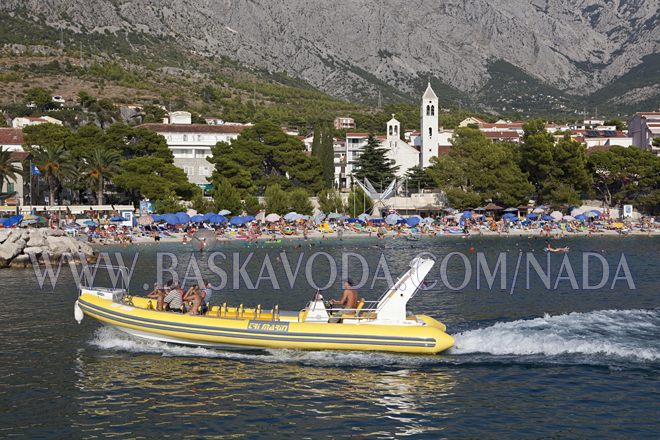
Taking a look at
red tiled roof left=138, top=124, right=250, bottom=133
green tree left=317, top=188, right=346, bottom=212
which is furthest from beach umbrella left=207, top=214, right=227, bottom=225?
red tiled roof left=138, top=124, right=250, bottom=133

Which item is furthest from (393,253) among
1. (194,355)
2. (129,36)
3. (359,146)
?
(129,36)

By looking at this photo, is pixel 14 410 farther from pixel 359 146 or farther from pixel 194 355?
pixel 359 146

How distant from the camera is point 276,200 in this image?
79875 mm

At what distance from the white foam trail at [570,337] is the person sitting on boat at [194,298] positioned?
8.52m

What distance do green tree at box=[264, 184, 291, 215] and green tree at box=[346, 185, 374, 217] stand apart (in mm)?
7413

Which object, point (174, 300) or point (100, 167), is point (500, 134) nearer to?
point (100, 167)

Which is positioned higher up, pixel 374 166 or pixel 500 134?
pixel 500 134

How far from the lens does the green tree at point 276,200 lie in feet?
262

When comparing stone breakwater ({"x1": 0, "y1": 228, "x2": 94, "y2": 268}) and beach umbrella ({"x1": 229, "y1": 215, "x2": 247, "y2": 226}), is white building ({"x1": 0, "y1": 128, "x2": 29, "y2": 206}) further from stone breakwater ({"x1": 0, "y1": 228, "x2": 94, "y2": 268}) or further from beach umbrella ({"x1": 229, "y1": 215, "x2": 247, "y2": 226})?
stone breakwater ({"x1": 0, "y1": 228, "x2": 94, "y2": 268})

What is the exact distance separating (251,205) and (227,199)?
3307mm

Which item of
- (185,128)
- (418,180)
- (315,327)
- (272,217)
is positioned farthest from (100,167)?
(315,327)

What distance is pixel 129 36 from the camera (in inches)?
7013

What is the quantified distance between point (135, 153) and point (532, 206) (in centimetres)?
4813

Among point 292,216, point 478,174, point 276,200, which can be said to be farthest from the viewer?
point 478,174
